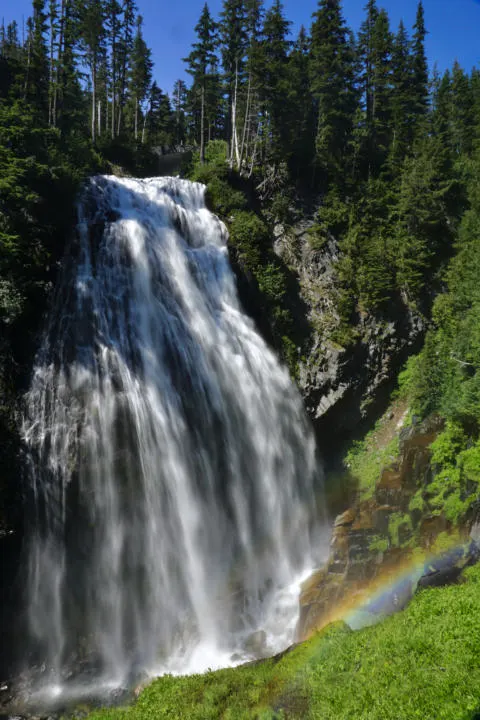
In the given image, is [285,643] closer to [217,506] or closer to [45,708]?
[217,506]

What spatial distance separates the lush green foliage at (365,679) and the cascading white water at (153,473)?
242 centimetres

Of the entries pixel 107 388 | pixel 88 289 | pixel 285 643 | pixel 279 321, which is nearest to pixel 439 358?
pixel 279 321

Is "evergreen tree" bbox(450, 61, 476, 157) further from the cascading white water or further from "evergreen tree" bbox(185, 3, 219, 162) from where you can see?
the cascading white water

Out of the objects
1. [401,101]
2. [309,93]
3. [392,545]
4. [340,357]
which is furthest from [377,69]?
[392,545]

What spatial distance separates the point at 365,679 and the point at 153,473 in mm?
7160

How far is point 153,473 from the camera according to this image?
11.7 m

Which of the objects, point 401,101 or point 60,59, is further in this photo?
Answer: point 401,101

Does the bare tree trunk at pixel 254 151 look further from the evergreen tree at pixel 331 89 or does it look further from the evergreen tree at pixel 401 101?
Answer: the evergreen tree at pixel 401 101

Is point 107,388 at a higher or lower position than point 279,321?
lower

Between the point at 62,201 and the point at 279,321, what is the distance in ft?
32.0

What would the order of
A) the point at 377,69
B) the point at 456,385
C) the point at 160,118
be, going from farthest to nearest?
1. the point at 160,118
2. the point at 377,69
3. the point at 456,385

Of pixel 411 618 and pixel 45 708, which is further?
pixel 45 708

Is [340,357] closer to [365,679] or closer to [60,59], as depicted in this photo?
[365,679]

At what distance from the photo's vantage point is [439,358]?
15.5 metres
